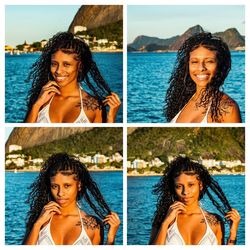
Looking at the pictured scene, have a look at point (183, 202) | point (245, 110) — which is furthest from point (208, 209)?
point (245, 110)

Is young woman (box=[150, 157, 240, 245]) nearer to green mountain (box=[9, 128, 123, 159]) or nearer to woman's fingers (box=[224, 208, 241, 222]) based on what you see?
woman's fingers (box=[224, 208, 241, 222])

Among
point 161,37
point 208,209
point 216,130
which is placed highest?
point 161,37

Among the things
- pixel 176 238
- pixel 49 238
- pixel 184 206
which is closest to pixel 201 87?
pixel 184 206

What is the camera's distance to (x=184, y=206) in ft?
15.0

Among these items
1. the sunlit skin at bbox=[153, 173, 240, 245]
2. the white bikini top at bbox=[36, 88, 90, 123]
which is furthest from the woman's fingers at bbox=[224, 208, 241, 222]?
the white bikini top at bbox=[36, 88, 90, 123]

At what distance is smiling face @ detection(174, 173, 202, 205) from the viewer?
4574 millimetres

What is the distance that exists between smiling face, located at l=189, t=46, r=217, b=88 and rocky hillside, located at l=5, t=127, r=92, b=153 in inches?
20.7

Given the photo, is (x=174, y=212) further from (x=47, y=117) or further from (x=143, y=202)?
(x=47, y=117)

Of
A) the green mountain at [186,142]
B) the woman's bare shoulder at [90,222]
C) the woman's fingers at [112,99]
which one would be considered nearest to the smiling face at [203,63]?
the green mountain at [186,142]

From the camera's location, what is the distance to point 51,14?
181 inches

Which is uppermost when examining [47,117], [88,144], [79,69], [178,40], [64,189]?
[178,40]

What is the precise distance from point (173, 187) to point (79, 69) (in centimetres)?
64
